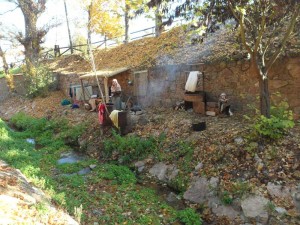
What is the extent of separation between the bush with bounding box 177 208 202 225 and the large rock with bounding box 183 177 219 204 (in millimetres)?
463

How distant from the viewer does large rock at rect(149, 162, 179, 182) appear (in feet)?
24.5

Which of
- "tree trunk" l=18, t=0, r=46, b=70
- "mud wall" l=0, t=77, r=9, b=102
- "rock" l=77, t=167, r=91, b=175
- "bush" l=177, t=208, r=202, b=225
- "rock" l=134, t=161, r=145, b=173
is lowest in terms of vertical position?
"bush" l=177, t=208, r=202, b=225

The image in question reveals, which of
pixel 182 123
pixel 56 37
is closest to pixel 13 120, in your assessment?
pixel 182 123

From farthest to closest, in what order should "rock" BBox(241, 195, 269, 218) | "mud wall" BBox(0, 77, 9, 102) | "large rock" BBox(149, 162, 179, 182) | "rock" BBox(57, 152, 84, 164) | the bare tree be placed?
"mud wall" BBox(0, 77, 9, 102)
the bare tree
"rock" BBox(57, 152, 84, 164)
"large rock" BBox(149, 162, 179, 182)
"rock" BBox(241, 195, 269, 218)

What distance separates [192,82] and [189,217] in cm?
558

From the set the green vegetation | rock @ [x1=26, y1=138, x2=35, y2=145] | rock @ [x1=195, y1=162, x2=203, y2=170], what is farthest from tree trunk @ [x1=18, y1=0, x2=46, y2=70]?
the green vegetation

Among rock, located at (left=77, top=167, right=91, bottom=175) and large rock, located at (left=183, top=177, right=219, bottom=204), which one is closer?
large rock, located at (left=183, top=177, right=219, bottom=204)

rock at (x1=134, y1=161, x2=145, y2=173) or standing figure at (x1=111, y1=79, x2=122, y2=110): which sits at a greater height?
standing figure at (x1=111, y1=79, x2=122, y2=110)

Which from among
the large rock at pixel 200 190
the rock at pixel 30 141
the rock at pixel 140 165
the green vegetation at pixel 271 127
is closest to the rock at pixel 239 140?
the green vegetation at pixel 271 127

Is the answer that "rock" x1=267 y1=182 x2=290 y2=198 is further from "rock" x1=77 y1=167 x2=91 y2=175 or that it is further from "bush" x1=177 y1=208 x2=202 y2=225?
"rock" x1=77 y1=167 x2=91 y2=175

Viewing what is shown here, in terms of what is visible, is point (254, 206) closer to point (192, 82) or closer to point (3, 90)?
point (192, 82)

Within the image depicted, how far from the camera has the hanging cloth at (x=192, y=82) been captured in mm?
10047

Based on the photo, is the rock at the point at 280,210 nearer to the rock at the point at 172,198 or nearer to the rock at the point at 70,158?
the rock at the point at 172,198

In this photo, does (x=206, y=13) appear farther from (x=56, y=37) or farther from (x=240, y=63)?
(x=56, y=37)
